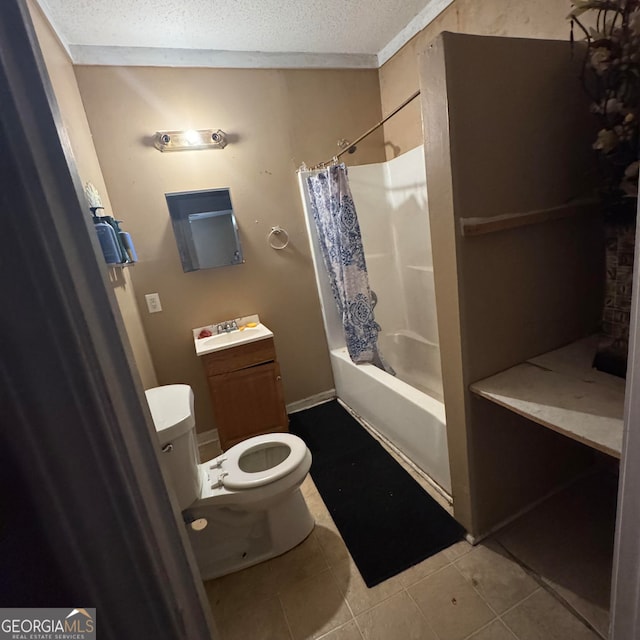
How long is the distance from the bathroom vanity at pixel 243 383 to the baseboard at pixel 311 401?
1.21 feet

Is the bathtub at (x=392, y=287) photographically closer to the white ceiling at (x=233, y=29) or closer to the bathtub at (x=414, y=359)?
the bathtub at (x=414, y=359)

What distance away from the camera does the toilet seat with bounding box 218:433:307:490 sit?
4.33ft

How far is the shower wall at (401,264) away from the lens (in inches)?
91.1

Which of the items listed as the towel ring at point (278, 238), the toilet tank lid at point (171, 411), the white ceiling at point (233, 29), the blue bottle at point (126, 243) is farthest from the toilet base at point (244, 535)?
the white ceiling at point (233, 29)

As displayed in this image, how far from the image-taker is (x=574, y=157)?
3.90 ft

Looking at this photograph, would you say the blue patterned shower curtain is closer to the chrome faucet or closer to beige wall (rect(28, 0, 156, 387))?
the chrome faucet

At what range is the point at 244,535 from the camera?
142cm

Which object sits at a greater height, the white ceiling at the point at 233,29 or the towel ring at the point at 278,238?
the white ceiling at the point at 233,29

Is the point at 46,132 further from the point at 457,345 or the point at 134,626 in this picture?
the point at 457,345

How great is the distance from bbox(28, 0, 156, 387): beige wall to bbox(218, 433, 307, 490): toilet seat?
24.0 inches

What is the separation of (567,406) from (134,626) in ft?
3.70

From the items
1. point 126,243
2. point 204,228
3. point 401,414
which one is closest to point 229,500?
point 401,414

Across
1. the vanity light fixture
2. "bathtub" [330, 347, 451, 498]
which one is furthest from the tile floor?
the vanity light fixture

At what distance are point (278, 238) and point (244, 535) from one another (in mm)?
1778
